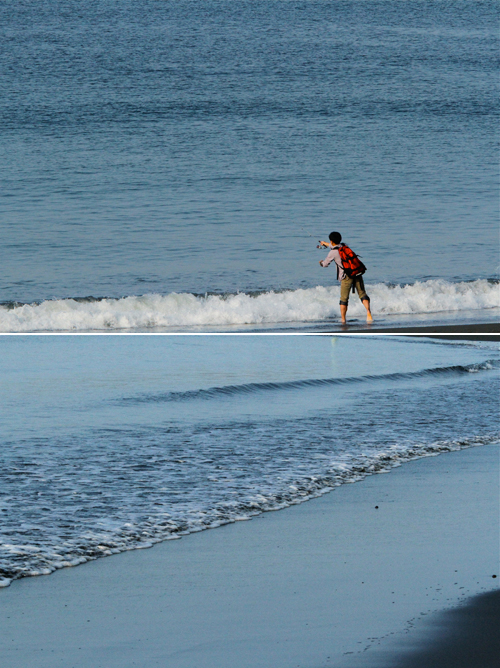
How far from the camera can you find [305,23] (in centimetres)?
8738

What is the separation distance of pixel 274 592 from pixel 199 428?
4.10 metres

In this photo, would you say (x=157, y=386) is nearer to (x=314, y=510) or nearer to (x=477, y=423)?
(x=477, y=423)

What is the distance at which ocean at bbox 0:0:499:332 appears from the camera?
66.8ft

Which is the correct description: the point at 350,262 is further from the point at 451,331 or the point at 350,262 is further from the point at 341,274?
the point at 451,331

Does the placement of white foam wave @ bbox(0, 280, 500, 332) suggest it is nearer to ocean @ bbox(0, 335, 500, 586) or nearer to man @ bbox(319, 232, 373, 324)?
man @ bbox(319, 232, 373, 324)

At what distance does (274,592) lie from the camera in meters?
4.18

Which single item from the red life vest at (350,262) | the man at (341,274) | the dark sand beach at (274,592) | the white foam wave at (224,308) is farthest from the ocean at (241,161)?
the dark sand beach at (274,592)

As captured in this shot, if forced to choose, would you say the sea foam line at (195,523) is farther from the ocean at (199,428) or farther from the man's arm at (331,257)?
the man's arm at (331,257)

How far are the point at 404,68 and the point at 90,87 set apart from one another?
2580 centimetres

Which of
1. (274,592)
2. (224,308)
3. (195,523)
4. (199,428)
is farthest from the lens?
(224,308)

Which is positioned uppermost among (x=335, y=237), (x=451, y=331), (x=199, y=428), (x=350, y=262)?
(x=335, y=237)

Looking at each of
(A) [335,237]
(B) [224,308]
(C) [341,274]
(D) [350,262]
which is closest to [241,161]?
(B) [224,308]

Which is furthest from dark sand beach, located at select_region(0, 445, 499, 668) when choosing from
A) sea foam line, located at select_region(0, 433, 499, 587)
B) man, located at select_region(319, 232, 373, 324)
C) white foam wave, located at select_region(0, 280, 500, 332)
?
white foam wave, located at select_region(0, 280, 500, 332)

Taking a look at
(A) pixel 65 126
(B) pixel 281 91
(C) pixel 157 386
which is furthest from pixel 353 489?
(B) pixel 281 91
